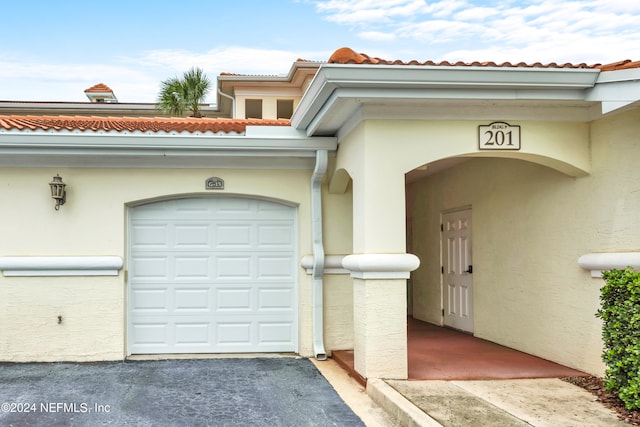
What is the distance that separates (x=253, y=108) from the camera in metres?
21.0

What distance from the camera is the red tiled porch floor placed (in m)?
6.72

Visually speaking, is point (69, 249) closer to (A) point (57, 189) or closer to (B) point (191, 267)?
(A) point (57, 189)

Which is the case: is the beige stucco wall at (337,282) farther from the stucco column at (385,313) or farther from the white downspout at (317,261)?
the stucco column at (385,313)

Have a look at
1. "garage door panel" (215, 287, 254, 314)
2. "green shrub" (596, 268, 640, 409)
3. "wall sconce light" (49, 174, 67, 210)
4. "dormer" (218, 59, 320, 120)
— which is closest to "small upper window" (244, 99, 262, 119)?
"dormer" (218, 59, 320, 120)

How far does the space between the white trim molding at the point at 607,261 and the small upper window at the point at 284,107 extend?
1507 cm

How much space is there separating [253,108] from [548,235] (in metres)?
14.9

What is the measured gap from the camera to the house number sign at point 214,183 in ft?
28.6

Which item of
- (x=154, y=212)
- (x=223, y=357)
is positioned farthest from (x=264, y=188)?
(x=223, y=357)

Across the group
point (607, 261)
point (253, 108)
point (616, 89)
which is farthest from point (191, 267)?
point (253, 108)

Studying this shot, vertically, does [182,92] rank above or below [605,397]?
above

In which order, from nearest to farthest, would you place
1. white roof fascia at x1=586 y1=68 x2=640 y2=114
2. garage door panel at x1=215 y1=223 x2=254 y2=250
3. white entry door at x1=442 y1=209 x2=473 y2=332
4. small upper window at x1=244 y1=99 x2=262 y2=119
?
white roof fascia at x1=586 y1=68 x2=640 y2=114 < garage door panel at x1=215 y1=223 x2=254 y2=250 < white entry door at x1=442 y1=209 x2=473 y2=332 < small upper window at x1=244 y1=99 x2=262 y2=119

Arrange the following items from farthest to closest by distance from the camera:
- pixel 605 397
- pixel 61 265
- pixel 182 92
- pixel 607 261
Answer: pixel 182 92 → pixel 61 265 → pixel 607 261 → pixel 605 397

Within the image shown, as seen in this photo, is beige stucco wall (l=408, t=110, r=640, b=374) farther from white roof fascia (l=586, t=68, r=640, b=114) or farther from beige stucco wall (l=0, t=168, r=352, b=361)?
beige stucco wall (l=0, t=168, r=352, b=361)

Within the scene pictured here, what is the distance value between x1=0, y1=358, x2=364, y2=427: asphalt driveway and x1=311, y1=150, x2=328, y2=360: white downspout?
0.36m
